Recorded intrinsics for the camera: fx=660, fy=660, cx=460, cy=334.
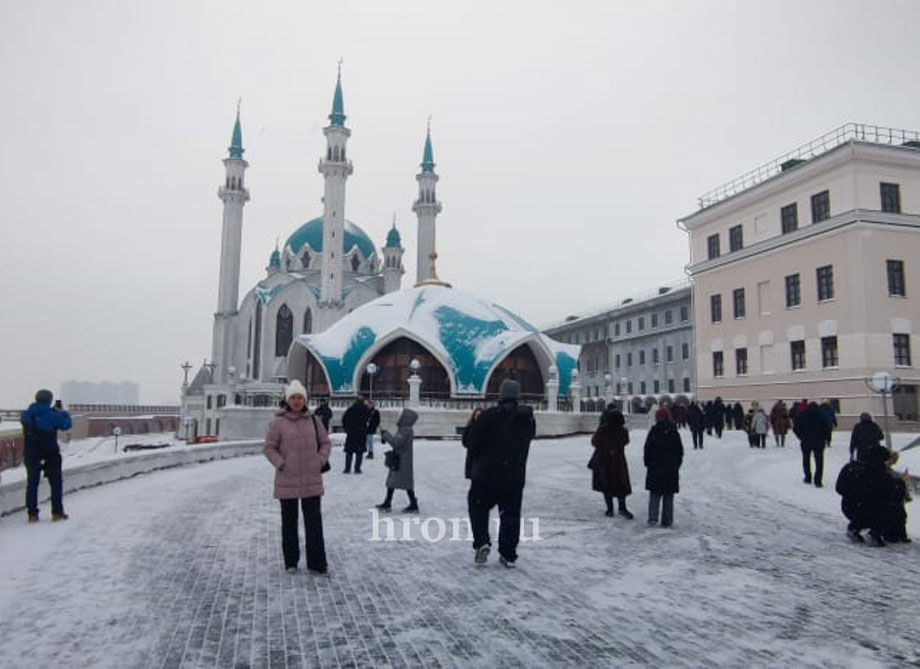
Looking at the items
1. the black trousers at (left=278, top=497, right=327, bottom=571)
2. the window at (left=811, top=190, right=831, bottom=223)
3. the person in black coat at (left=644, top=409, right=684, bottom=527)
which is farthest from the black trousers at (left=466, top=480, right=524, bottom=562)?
the window at (left=811, top=190, right=831, bottom=223)

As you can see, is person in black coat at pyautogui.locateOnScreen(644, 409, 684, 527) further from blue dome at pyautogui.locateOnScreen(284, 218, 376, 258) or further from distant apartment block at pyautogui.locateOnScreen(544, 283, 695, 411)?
blue dome at pyautogui.locateOnScreen(284, 218, 376, 258)

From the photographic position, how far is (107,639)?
404 cm

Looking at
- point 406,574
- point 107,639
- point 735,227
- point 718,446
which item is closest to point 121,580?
point 107,639

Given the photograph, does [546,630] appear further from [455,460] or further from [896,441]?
[896,441]

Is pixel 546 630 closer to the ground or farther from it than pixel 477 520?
closer to the ground

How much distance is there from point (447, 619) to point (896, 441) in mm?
22383

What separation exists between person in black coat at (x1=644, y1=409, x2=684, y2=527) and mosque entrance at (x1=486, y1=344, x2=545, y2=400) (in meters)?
32.8

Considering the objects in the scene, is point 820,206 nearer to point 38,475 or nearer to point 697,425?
point 697,425

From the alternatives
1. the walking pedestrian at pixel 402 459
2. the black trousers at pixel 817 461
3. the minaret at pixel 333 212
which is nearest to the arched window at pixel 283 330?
the minaret at pixel 333 212

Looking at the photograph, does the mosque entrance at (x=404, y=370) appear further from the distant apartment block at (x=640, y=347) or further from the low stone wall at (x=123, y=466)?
the low stone wall at (x=123, y=466)

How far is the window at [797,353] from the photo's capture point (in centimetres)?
2986

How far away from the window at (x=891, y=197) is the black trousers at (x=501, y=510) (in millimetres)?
29120

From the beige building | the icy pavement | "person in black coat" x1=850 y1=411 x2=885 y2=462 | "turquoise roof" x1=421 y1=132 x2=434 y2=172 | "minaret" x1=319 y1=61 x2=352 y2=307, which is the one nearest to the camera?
the icy pavement

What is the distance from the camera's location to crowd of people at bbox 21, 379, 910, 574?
574cm
